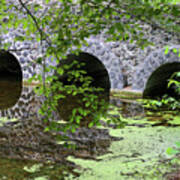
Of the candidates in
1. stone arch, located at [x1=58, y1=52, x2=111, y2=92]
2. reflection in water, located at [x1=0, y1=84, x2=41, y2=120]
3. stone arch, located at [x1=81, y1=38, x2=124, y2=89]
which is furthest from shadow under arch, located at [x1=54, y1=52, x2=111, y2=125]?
reflection in water, located at [x1=0, y1=84, x2=41, y2=120]

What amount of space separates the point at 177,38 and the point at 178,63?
1.73ft

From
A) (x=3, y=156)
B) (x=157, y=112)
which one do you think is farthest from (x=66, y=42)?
(x=157, y=112)

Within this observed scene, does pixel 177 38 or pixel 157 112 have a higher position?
pixel 177 38

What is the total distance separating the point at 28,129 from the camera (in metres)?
3.68

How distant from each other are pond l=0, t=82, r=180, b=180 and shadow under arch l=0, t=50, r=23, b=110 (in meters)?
0.84

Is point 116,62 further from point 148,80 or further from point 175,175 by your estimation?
point 175,175

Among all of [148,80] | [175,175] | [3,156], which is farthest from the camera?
[148,80]

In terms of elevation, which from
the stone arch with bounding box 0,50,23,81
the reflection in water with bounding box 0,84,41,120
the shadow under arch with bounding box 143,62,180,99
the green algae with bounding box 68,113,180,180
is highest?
the stone arch with bounding box 0,50,23,81

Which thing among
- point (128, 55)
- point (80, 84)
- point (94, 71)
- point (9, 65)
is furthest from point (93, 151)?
point (9, 65)

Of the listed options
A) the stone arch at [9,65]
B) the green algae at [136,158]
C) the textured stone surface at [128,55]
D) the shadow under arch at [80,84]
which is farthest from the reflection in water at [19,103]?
the stone arch at [9,65]

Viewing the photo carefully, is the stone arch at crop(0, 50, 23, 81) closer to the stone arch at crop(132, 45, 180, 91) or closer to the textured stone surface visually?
the textured stone surface

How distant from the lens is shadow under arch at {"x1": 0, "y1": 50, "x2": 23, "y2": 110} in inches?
214

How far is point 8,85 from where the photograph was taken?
25.2ft

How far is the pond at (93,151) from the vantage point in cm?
237
